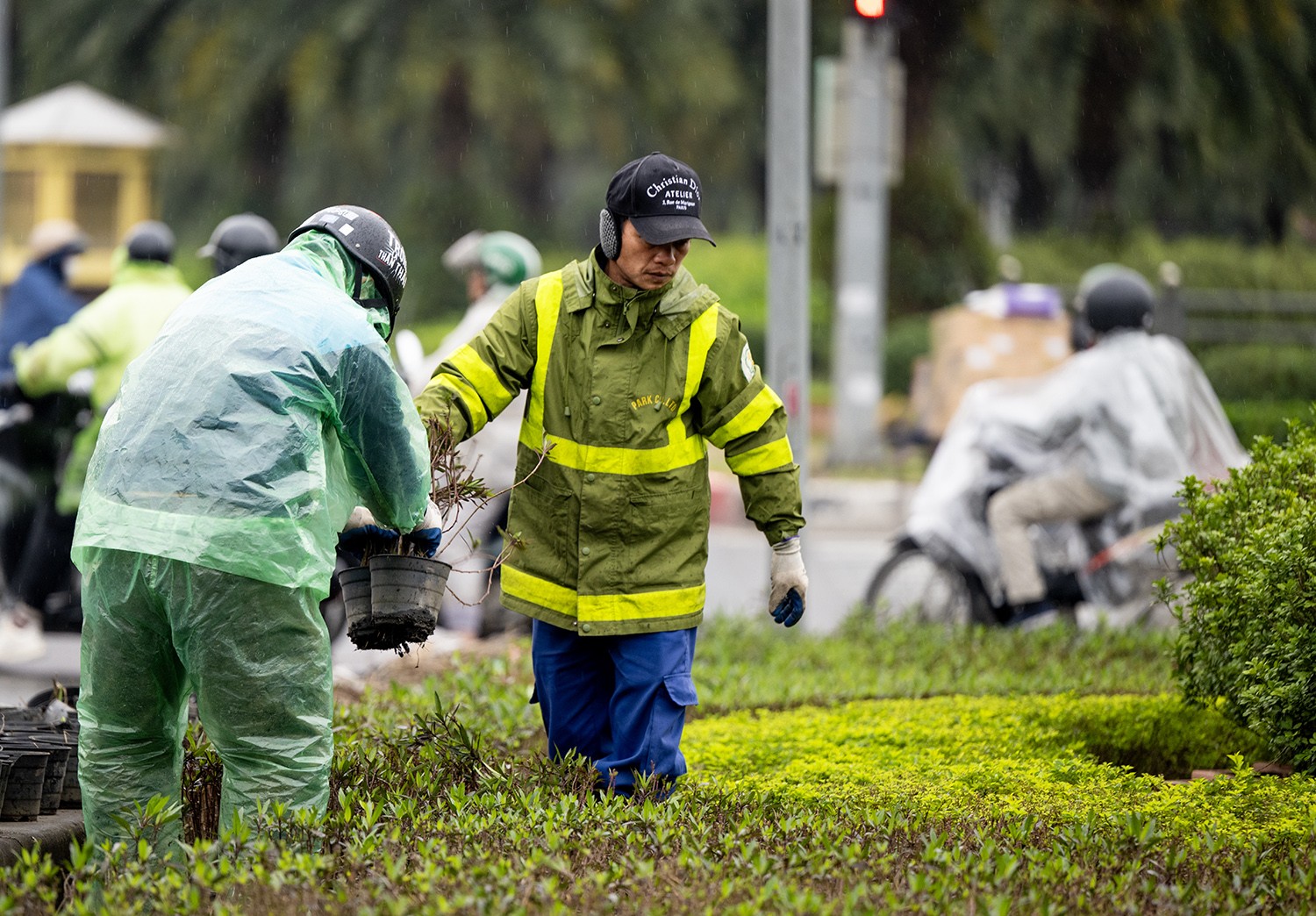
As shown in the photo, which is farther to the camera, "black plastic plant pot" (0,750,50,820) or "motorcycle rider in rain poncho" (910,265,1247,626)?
"motorcycle rider in rain poncho" (910,265,1247,626)

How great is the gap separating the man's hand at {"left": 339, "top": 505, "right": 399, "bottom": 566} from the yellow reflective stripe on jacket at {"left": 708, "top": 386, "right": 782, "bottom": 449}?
103 cm

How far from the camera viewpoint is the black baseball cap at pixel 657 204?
15.3ft

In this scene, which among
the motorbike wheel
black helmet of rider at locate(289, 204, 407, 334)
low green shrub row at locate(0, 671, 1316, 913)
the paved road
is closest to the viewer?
low green shrub row at locate(0, 671, 1316, 913)

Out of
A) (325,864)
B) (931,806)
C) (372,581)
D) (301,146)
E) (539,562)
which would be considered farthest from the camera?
(301,146)

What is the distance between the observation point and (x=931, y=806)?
448 centimetres

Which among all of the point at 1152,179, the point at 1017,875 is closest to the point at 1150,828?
the point at 1017,875

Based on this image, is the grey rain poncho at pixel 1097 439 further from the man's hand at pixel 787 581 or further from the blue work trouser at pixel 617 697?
the blue work trouser at pixel 617 697

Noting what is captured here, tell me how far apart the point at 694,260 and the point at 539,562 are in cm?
1973

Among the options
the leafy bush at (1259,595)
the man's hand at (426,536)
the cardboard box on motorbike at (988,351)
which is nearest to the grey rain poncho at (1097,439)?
the leafy bush at (1259,595)

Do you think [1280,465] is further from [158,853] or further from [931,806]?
[158,853]

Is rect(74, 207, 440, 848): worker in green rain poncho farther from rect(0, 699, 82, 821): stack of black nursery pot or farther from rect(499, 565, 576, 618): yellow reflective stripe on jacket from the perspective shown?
rect(499, 565, 576, 618): yellow reflective stripe on jacket

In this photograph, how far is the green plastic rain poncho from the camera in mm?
8016

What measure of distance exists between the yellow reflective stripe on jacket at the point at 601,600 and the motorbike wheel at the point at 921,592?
3747 millimetres

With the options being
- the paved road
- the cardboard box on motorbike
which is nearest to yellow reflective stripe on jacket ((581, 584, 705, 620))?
the paved road
